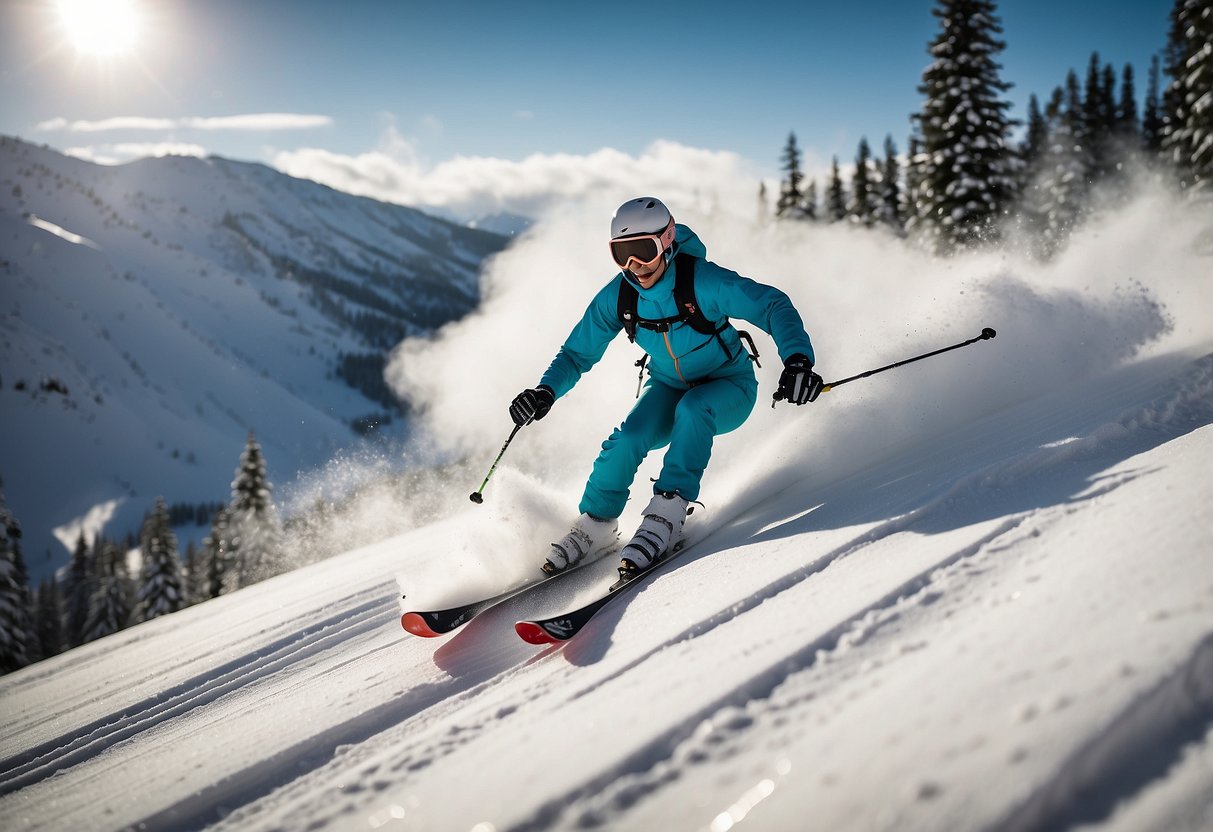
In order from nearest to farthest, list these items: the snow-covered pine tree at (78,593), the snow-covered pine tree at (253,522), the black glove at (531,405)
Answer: the black glove at (531,405) → the snow-covered pine tree at (253,522) → the snow-covered pine tree at (78,593)

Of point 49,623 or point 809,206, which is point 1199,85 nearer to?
point 809,206

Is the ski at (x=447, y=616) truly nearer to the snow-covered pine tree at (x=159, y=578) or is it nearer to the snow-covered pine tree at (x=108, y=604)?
the snow-covered pine tree at (x=159, y=578)

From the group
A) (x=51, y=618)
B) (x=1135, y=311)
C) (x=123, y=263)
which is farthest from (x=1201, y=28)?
(x=123, y=263)

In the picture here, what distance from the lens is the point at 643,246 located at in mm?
3996

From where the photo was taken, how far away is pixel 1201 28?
18156 mm

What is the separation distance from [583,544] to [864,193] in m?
36.9

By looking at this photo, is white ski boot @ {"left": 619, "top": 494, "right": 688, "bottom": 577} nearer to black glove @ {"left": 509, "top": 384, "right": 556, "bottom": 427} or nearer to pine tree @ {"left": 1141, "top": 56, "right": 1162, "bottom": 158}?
black glove @ {"left": 509, "top": 384, "right": 556, "bottom": 427}

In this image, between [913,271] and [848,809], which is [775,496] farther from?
[913,271]

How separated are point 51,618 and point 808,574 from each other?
2049 inches

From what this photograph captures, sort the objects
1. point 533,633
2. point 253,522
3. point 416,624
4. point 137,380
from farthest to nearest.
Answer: point 137,380, point 253,522, point 416,624, point 533,633

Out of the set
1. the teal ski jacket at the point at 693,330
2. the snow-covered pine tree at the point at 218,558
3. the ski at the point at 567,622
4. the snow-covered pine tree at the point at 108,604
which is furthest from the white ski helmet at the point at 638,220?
the snow-covered pine tree at the point at 108,604

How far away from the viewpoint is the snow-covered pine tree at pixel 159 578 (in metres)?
27.1

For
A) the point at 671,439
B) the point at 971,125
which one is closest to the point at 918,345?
the point at 671,439

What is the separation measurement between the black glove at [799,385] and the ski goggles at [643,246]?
1063 millimetres
